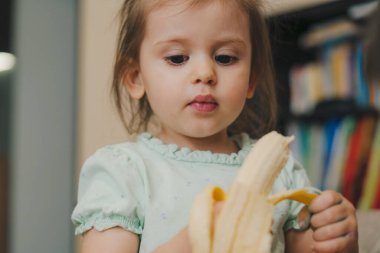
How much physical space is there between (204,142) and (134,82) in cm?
17

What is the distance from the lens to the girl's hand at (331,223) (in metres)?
0.68

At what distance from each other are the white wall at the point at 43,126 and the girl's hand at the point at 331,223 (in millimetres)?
1609

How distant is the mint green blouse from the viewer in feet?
2.40

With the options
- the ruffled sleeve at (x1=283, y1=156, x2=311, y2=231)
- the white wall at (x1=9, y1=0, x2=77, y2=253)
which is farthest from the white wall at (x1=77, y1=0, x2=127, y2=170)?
the ruffled sleeve at (x1=283, y1=156, x2=311, y2=231)

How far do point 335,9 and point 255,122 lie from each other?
1.06 meters

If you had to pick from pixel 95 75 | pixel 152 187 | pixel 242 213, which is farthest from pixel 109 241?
pixel 95 75

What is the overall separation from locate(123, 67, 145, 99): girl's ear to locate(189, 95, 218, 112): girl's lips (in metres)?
0.16

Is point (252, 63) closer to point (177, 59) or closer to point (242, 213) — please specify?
point (177, 59)

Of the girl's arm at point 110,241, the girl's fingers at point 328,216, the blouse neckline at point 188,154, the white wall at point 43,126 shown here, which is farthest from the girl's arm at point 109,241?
the white wall at point 43,126

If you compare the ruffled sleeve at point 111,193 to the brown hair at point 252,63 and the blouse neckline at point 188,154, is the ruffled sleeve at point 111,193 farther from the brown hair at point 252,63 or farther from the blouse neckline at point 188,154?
the brown hair at point 252,63

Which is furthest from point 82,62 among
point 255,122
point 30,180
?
point 255,122

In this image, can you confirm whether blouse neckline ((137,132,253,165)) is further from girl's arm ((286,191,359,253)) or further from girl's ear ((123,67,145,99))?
girl's arm ((286,191,359,253))

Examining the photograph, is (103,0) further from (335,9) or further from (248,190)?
(248,190)

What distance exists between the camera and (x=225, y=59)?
31.5 inches
